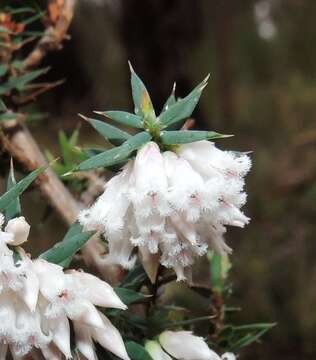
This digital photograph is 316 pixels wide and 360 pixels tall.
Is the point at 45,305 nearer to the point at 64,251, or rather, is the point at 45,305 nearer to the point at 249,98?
the point at 64,251

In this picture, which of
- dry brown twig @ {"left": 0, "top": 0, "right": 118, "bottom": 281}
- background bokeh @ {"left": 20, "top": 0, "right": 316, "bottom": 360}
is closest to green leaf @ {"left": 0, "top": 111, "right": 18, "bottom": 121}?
dry brown twig @ {"left": 0, "top": 0, "right": 118, "bottom": 281}

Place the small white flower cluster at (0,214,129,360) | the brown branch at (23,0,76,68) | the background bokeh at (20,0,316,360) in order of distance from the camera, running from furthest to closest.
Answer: the background bokeh at (20,0,316,360), the brown branch at (23,0,76,68), the small white flower cluster at (0,214,129,360)

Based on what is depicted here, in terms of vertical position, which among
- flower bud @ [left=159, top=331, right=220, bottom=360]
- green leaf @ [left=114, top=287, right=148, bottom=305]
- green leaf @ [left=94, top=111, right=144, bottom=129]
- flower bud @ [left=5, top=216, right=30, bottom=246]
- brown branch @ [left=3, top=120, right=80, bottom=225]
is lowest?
flower bud @ [left=159, top=331, right=220, bottom=360]

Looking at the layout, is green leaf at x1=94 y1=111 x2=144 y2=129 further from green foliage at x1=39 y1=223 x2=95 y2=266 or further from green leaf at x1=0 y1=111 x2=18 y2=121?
green leaf at x1=0 y1=111 x2=18 y2=121

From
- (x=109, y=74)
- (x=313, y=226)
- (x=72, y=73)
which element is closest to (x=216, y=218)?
(x=313, y=226)

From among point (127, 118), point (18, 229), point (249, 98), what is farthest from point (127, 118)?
point (249, 98)

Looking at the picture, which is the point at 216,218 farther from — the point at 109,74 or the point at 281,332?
the point at 109,74

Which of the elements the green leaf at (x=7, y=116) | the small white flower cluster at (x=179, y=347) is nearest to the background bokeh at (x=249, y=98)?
→ the green leaf at (x=7, y=116)
